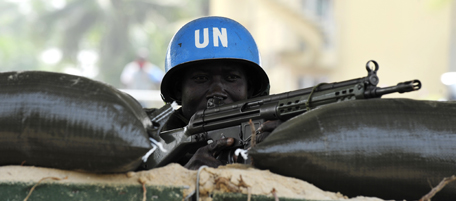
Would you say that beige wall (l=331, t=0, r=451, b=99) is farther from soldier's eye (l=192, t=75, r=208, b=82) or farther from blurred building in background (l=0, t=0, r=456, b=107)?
soldier's eye (l=192, t=75, r=208, b=82)

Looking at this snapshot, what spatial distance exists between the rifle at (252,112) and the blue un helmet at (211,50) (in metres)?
0.56

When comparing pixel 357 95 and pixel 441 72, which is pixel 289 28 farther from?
pixel 357 95

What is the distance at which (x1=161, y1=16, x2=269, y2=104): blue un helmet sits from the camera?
3527mm

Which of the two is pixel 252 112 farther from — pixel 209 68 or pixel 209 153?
pixel 209 68

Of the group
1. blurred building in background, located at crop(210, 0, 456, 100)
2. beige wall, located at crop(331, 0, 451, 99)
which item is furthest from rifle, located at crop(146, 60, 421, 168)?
beige wall, located at crop(331, 0, 451, 99)

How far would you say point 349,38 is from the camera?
14.7 metres

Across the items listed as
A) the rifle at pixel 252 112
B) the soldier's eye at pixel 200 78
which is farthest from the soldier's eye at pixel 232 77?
the rifle at pixel 252 112

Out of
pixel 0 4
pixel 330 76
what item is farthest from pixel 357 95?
pixel 0 4

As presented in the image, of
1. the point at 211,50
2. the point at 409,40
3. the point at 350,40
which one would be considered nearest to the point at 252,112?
the point at 211,50

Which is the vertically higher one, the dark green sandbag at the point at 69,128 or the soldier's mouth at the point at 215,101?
the soldier's mouth at the point at 215,101

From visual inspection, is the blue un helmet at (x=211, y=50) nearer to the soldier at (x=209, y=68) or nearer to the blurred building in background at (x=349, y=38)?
the soldier at (x=209, y=68)

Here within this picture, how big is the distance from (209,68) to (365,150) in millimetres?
1571

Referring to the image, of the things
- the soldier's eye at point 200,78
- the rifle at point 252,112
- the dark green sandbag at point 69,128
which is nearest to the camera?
the dark green sandbag at point 69,128

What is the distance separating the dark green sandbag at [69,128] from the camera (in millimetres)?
1968
